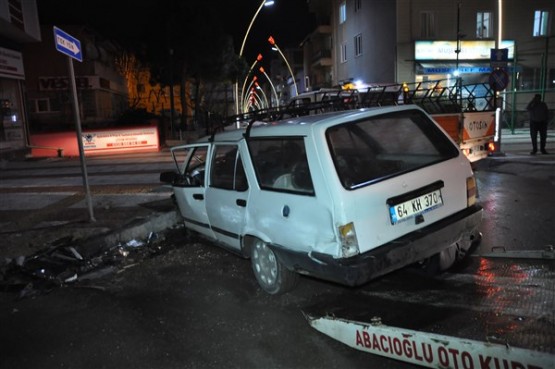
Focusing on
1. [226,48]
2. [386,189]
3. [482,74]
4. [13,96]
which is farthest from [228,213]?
[226,48]

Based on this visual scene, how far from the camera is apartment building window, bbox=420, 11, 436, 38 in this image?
95.6 ft

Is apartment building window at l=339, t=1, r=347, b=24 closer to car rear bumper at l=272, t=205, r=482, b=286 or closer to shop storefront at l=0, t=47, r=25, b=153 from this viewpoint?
shop storefront at l=0, t=47, r=25, b=153

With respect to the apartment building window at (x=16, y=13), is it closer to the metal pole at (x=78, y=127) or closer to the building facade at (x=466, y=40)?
the metal pole at (x=78, y=127)

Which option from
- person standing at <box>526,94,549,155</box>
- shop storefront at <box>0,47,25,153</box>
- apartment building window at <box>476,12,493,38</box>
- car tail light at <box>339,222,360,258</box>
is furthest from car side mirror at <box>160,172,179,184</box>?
apartment building window at <box>476,12,493,38</box>

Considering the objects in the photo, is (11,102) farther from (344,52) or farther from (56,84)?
(344,52)

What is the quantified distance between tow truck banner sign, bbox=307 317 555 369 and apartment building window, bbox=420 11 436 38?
1138 inches

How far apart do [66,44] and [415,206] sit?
5.44 metres

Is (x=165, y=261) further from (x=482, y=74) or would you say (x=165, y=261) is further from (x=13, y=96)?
(x=482, y=74)

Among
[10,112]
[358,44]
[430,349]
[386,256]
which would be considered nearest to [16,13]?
[10,112]

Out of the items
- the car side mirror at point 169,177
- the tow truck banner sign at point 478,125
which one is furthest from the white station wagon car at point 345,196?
the tow truck banner sign at point 478,125

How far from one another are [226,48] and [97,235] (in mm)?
36197

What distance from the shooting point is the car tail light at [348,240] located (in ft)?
12.4

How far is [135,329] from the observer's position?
4164mm

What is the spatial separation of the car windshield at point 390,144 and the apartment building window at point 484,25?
28.6 metres
